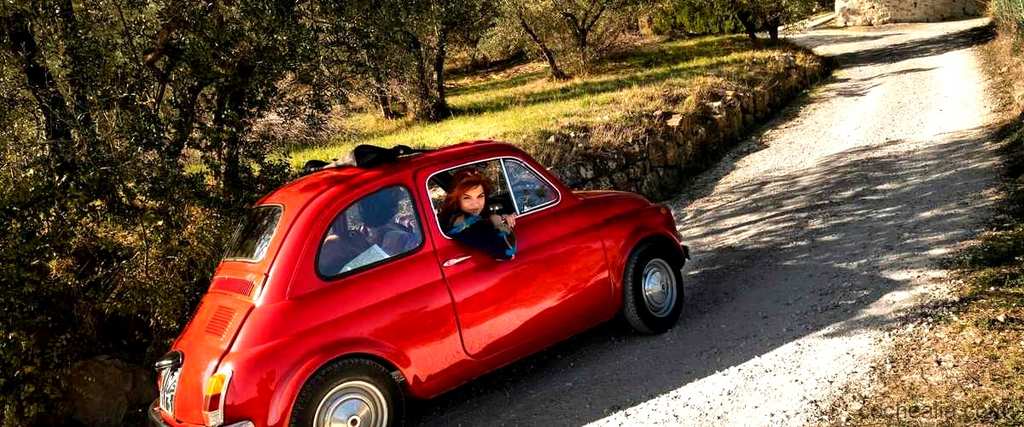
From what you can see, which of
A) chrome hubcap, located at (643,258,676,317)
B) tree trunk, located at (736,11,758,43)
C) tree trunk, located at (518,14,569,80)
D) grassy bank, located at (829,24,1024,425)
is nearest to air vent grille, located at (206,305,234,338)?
chrome hubcap, located at (643,258,676,317)


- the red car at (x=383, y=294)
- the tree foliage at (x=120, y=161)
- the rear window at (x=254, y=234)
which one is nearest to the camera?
the red car at (x=383, y=294)

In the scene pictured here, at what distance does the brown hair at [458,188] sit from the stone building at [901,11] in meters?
34.1

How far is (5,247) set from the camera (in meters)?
4.88

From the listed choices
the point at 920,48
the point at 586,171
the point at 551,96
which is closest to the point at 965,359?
the point at 586,171

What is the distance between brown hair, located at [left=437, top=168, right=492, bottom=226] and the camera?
16.4 feet

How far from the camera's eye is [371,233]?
4520 mm

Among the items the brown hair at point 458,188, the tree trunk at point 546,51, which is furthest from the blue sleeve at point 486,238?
the tree trunk at point 546,51

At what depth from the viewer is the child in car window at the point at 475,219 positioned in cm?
475

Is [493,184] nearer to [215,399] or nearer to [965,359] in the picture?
[215,399]

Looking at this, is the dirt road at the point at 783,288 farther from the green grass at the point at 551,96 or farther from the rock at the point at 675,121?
the green grass at the point at 551,96

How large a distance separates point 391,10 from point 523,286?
4.21 meters

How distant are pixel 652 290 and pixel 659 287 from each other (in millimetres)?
81

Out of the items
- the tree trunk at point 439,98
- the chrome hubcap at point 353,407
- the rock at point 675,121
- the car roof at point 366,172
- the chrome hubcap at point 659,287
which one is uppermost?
the tree trunk at point 439,98

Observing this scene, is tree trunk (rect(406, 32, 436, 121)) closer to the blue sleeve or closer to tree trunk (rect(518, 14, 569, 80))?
tree trunk (rect(518, 14, 569, 80))
